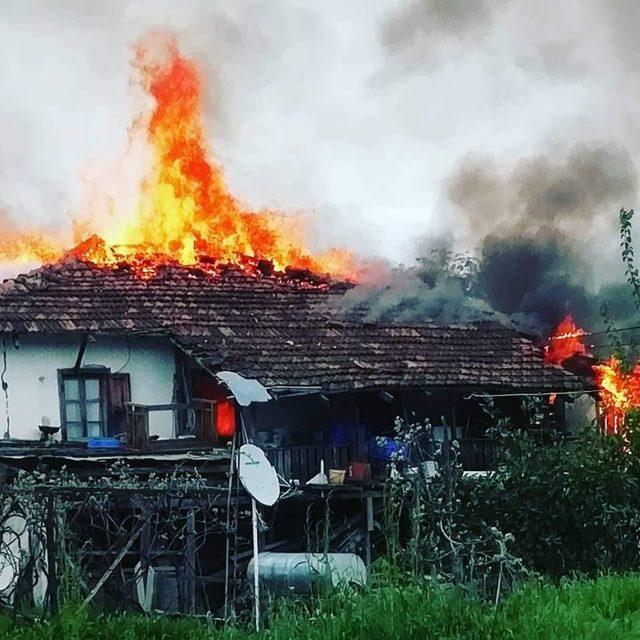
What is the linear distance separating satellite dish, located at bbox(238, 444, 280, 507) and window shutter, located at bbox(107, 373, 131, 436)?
7.14 metres

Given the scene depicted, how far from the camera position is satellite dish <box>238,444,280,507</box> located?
1295cm

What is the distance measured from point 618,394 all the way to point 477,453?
5.08 metres

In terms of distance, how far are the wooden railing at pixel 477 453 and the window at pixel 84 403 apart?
699 centimetres

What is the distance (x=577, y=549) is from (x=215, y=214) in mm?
16380

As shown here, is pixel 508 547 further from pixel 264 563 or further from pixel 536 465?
pixel 264 563

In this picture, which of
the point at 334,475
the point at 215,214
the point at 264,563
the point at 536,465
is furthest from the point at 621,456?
the point at 215,214

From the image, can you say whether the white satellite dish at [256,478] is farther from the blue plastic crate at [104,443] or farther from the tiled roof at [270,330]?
the blue plastic crate at [104,443]

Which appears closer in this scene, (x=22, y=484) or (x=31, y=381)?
(x=22, y=484)

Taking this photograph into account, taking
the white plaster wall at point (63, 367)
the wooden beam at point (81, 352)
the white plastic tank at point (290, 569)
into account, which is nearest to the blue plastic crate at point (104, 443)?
the white plaster wall at point (63, 367)

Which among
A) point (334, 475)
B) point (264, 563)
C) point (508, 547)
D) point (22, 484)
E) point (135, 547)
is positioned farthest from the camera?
point (334, 475)

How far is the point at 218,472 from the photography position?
18422mm

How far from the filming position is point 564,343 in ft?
79.6

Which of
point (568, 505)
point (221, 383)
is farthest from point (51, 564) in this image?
point (221, 383)

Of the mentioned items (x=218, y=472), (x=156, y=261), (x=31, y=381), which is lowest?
(x=218, y=472)
